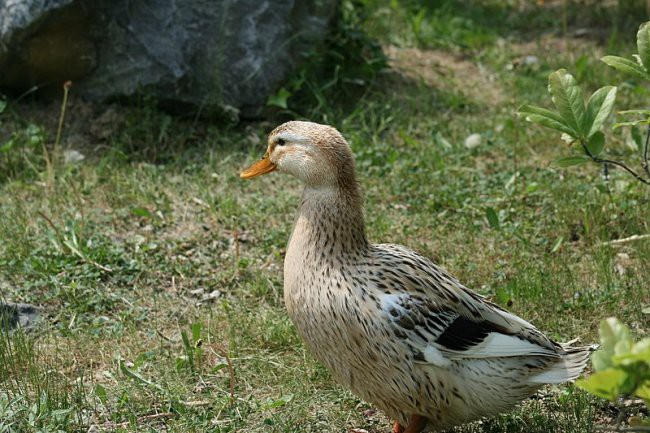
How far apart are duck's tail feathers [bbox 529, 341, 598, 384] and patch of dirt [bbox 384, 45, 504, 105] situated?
13.2ft

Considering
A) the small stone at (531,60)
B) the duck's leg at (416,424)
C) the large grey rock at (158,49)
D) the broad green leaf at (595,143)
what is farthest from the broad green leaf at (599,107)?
the small stone at (531,60)

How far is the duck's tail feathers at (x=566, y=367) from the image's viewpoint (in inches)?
168

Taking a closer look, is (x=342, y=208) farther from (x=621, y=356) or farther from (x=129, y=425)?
(x=621, y=356)

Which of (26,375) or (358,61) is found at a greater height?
(358,61)

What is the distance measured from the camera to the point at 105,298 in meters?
5.73

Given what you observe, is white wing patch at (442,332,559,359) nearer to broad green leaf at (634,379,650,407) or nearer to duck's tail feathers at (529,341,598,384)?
duck's tail feathers at (529,341,598,384)

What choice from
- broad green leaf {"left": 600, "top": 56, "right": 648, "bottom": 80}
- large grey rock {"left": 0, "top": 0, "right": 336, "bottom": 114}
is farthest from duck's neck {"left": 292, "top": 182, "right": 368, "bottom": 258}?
large grey rock {"left": 0, "top": 0, "right": 336, "bottom": 114}

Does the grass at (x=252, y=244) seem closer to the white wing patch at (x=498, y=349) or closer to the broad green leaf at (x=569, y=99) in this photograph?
the white wing patch at (x=498, y=349)

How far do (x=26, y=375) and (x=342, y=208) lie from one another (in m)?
1.78

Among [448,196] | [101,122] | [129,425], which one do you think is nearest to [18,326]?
[129,425]

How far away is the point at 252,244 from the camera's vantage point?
6387mm

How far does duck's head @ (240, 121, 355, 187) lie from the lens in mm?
4551

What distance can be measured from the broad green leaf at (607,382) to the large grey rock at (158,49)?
519 cm

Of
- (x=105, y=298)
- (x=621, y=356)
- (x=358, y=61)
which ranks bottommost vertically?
(x=105, y=298)
